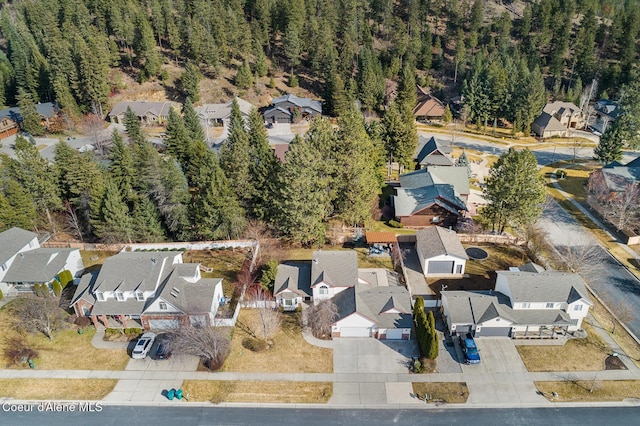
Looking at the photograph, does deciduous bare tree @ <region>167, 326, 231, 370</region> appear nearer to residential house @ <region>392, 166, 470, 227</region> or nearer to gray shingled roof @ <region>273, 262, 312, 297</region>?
gray shingled roof @ <region>273, 262, 312, 297</region>

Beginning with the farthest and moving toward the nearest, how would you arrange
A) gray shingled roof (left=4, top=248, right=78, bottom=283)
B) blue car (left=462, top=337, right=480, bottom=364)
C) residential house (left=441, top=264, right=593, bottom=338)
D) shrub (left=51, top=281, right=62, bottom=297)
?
1. gray shingled roof (left=4, top=248, right=78, bottom=283)
2. shrub (left=51, top=281, right=62, bottom=297)
3. residential house (left=441, top=264, right=593, bottom=338)
4. blue car (left=462, top=337, right=480, bottom=364)

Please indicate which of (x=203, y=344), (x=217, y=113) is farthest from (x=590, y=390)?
(x=217, y=113)

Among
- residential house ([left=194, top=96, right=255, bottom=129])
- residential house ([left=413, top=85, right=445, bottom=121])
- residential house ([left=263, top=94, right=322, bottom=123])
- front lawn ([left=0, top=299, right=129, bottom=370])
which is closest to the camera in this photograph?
front lawn ([left=0, top=299, right=129, bottom=370])

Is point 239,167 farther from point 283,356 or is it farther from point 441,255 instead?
point 441,255

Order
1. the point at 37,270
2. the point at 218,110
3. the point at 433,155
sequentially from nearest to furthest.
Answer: the point at 37,270 < the point at 433,155 < the point at 218,110

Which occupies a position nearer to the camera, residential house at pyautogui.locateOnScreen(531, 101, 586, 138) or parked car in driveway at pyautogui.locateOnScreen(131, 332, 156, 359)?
parked car in driveway at pyautogui.locateOnScreen(131, 332, 156, 359)

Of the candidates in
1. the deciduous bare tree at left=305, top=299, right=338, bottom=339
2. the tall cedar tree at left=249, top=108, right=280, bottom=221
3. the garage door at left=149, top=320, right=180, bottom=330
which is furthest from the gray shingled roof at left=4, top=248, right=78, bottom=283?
the deciduous bare tree at left=305, top=299, right=338, bottom=339
